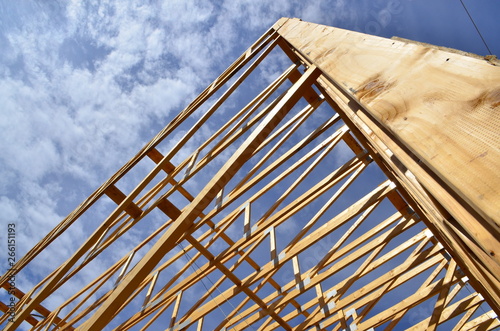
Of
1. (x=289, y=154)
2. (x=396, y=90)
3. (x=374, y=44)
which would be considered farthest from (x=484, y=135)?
(x=289, y=154)

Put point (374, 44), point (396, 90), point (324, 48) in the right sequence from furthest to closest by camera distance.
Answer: point (324, 48) < point (374, 44) < point (396, 90)

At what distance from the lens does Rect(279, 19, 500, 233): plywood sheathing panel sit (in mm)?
860

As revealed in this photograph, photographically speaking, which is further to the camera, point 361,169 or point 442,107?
point 361,169

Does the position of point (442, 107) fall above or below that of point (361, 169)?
below

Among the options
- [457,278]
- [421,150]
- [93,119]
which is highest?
[93,119]

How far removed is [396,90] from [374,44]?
1.89ft

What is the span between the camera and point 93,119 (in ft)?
48.5

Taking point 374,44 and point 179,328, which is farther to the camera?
point 179,328

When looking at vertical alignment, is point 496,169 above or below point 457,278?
above

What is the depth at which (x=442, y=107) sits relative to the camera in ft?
3.56

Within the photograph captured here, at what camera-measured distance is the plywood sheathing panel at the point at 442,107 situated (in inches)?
33.9

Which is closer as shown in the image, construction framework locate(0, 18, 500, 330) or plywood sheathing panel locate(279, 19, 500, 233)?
plywood sheathing panel locate(279, 19, 500, 233)

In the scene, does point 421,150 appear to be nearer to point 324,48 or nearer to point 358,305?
point 324,48

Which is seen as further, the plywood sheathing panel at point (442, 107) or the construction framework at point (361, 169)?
the construction framework at point (361, 169)
